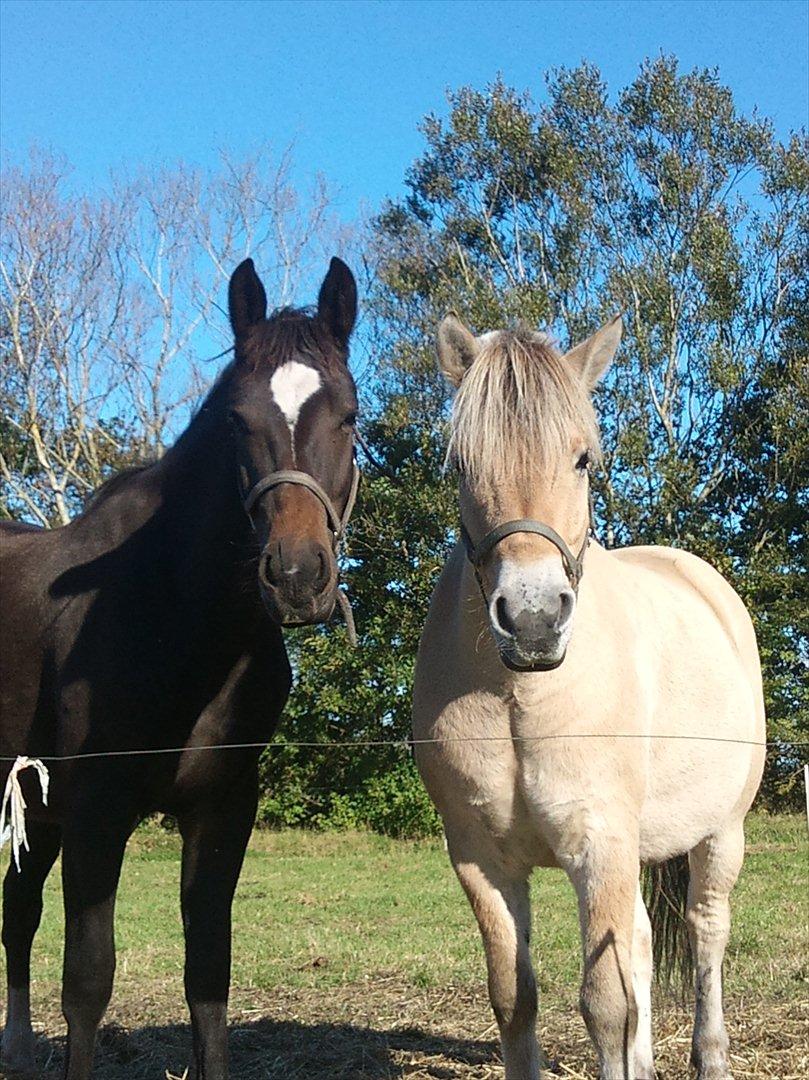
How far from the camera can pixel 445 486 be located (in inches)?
649

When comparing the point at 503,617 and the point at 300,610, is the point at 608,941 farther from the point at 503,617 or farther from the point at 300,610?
the point at 300,610

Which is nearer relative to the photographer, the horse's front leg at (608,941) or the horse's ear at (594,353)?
the horse's front leg at (608,941)

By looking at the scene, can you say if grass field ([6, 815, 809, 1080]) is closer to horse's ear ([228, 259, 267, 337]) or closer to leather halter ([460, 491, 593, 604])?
leather halter ([460, 491, 593, 604])

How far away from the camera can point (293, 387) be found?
329 centimetres

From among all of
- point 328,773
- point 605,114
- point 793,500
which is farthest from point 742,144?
point 328,773

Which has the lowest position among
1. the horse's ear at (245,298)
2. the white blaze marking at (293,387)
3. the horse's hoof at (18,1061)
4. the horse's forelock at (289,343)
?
Result: the horse's hoof at (18,1061)

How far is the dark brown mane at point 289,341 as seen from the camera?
3.38m

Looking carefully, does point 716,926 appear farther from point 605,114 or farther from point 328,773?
point 605,114

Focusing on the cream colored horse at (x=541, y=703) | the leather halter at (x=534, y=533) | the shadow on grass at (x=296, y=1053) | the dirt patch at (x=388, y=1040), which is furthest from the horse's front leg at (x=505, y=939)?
the shadow on grass at (x=296, y=1053)

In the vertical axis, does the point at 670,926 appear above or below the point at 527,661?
below

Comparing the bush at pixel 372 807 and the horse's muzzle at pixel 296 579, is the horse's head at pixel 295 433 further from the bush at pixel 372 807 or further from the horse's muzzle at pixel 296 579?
the bush at pixel 372 807

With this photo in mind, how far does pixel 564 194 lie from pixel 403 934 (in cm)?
1385

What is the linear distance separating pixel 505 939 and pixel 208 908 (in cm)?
110

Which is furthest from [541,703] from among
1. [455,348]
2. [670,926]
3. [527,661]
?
[670,926]
